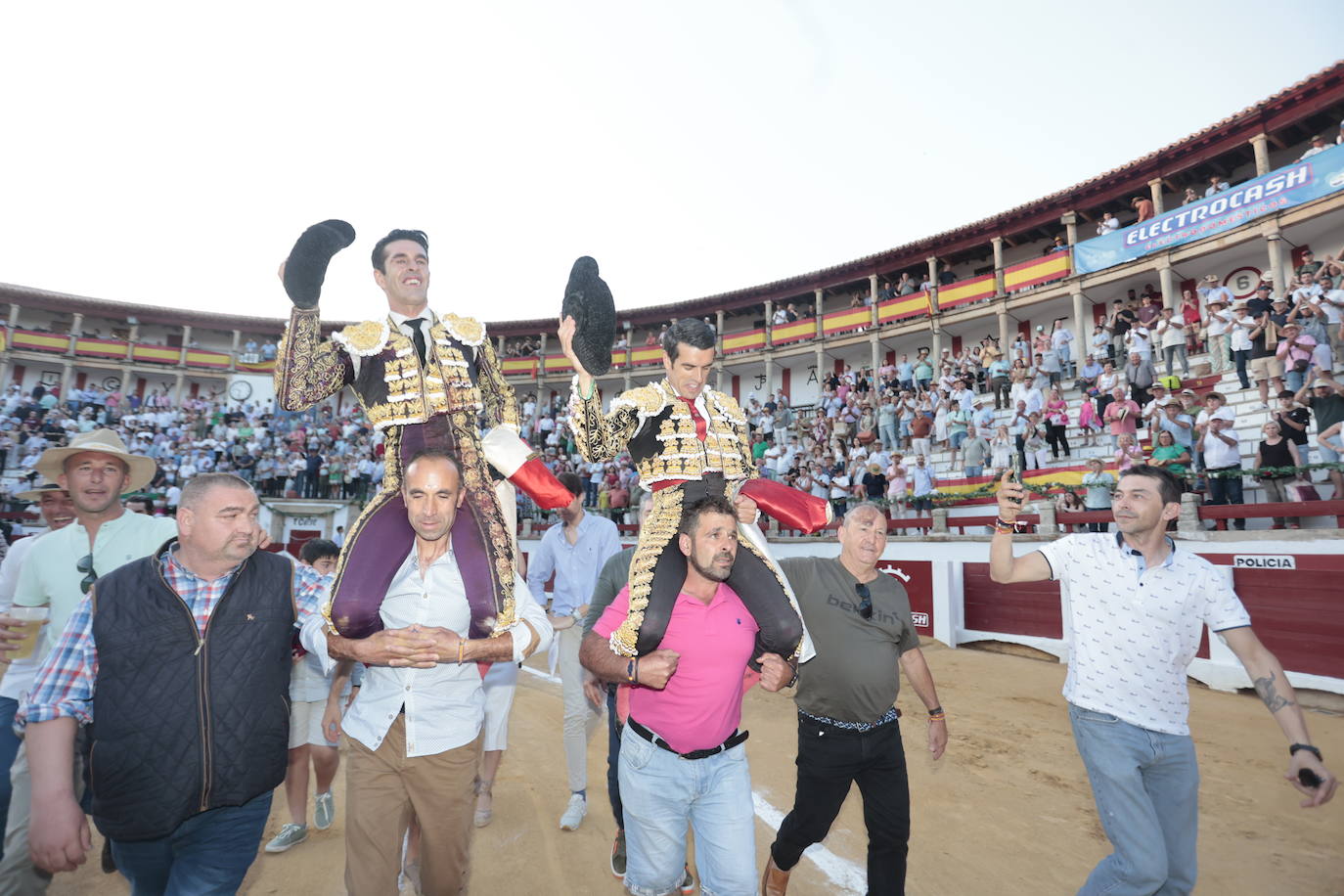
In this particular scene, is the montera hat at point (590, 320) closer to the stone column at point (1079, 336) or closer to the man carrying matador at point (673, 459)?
the man carrying matador at point (673, 459)

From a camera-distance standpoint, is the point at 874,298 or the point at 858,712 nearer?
the point at 858,712

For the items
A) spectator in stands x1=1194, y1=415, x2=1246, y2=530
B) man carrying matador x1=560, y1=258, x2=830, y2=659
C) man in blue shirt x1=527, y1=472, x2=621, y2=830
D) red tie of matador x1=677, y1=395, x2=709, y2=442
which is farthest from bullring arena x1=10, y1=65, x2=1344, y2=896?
red tie of matador x1=677, y1=395, x2=709, y2=442

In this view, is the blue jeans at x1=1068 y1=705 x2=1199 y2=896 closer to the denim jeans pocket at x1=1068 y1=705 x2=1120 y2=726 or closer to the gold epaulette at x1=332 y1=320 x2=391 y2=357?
the denim jeans pocket at x1=1068 y1=705 x2=1120 y2=726

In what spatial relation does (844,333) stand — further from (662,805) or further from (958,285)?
(662,805)

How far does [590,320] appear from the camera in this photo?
2.90 metres

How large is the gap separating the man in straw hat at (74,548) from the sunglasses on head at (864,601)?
324cm

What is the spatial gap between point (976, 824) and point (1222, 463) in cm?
689

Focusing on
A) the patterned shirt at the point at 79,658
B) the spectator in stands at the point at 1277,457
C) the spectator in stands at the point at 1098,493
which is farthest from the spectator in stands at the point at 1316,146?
the patterned shirt at the point at 79,658

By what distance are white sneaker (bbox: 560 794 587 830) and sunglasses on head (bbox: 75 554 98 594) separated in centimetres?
286

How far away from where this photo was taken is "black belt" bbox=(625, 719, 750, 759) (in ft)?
8.74

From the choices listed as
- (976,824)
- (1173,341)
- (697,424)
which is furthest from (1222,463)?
(697,424)

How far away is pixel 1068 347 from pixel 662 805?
17093 millimetres

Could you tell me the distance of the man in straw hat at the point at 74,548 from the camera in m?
2.81

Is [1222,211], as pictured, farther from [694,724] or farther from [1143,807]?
[694,724]
